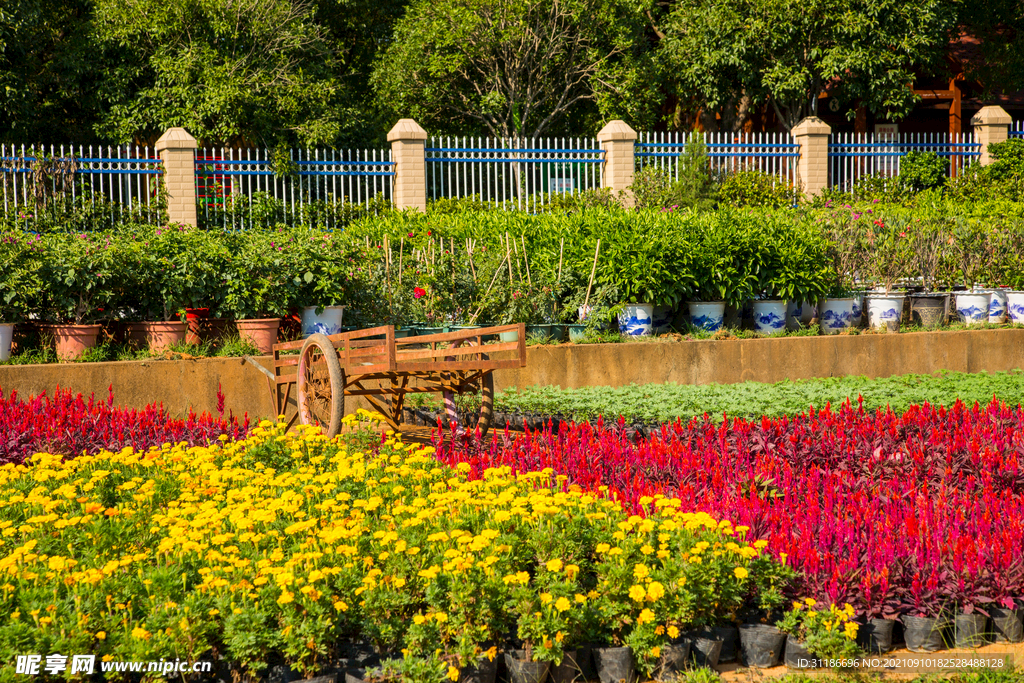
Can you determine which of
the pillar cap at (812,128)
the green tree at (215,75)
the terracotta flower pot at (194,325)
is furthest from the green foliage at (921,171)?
the terracotta flower pot at (194,325)

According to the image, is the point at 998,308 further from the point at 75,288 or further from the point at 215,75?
the point at 215,75

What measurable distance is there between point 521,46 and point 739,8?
14.3 feet

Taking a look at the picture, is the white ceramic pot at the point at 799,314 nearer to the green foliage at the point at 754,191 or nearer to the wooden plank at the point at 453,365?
the wooden plank at the point at 453,365

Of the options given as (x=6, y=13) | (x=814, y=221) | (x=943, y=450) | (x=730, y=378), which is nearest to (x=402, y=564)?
(x=943, y=450)

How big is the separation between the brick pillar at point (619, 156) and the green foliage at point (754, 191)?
62.3 inches

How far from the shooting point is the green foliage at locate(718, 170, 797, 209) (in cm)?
1581

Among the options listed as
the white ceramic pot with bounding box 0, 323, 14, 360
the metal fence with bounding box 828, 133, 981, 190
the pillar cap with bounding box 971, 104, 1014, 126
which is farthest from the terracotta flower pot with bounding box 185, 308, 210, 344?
the pillar cap with bounding box 971, 104, 1014, 126

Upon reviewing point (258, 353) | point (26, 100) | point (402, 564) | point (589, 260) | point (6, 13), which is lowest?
point (402, 564)

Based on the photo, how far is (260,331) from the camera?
779 centimetres

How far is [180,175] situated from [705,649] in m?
12.4

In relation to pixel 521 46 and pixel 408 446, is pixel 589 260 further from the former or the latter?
pixel 521 46

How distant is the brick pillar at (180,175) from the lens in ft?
44.5

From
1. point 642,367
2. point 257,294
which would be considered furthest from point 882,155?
point 257,294

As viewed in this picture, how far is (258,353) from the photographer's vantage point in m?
7.75
